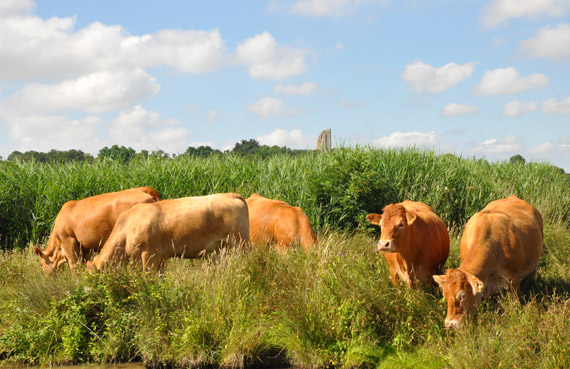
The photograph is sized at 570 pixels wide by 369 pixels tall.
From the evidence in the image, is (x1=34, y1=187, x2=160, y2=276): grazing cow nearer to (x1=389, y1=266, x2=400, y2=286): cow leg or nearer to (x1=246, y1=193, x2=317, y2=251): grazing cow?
(x1=246, y1=193, x2=317, y2=251): grazing cow

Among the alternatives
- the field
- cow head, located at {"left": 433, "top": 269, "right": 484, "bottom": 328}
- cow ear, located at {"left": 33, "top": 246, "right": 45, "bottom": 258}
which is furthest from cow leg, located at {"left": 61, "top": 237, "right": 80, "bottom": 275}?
cow head, located at {"left": 433, "top": 269, "right": 484, "bottom": 328}

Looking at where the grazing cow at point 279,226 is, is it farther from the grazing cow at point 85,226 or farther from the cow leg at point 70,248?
the cow leg at point 70,248

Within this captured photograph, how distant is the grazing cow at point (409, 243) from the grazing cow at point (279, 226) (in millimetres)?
1724

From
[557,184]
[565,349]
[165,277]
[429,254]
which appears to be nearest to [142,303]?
[165,277]

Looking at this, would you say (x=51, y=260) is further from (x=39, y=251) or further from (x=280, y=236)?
(x=280, y=236)

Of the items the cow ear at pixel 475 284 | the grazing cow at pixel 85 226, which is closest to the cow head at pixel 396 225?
the cow ear at pixel 475 284

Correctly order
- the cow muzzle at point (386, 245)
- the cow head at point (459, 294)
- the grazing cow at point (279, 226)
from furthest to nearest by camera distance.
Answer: the grazing cow at point (279, 226) → the cow muzzle at point (386, 245) → the cow head at point (459, 294)

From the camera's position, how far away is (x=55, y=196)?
13625 millimetres

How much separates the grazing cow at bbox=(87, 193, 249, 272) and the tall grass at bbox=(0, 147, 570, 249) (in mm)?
4104

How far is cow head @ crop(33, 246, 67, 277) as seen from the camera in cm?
1036

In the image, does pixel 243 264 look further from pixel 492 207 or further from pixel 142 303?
pixel 492 207

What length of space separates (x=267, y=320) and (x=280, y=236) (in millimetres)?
2503

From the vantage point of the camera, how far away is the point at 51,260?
34.6ft

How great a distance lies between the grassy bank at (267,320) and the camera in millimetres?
6586
